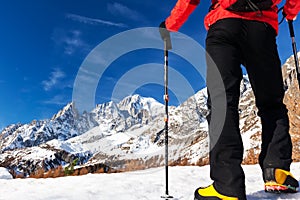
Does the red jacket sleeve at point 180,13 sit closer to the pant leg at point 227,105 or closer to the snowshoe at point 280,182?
the pant leg at point 227,105

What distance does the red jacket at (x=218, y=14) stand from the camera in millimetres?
3098

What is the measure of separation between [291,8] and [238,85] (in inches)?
57.5

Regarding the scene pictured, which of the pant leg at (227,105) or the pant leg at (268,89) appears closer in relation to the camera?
the pant leg at (227,105)

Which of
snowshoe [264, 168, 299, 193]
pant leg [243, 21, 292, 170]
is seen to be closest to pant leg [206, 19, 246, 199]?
Answer: pant leg [243, 21, 292, 170]

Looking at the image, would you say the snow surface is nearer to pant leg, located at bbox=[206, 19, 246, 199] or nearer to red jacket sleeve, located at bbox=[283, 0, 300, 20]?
pant leg, located at bbox=[206, 19, 246, 199]

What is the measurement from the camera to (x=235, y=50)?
3088 mm

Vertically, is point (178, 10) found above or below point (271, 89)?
above

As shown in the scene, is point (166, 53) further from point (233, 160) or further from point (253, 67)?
point (233, 160)

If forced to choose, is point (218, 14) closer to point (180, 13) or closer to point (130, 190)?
point (180, 13)

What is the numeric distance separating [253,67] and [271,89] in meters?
0.32

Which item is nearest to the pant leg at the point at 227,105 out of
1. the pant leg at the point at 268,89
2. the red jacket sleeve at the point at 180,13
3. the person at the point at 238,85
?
the person at the point at 238,85

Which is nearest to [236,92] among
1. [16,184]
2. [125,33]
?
[16,184]

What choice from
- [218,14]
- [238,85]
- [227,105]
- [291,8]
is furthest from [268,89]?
[291,8]

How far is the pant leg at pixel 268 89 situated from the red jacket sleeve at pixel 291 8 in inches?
30.4
